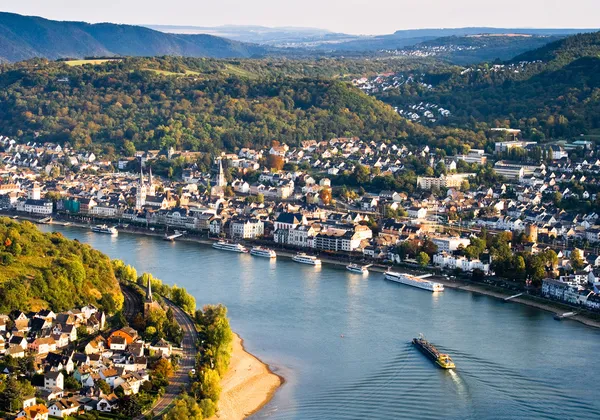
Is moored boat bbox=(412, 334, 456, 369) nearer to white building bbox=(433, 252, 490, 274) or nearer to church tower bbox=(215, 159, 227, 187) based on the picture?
white building bbox=(433, 252, 490, 274)

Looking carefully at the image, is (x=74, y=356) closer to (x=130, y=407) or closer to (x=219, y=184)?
(x=130, y=407)

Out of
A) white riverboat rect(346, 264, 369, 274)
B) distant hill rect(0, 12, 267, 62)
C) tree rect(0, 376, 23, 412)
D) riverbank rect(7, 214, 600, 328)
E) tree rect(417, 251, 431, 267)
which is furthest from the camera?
distant hill rect(0, 12, 267, 62)

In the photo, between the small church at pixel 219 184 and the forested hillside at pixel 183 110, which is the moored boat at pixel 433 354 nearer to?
the small church at pixel 219 184

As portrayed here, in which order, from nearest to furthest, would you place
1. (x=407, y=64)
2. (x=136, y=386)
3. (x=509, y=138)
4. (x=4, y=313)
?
1. (x=136, y=386)
2. (x=4, y=313)
3. (x=509, y=138)
4. (x=407, y=64)

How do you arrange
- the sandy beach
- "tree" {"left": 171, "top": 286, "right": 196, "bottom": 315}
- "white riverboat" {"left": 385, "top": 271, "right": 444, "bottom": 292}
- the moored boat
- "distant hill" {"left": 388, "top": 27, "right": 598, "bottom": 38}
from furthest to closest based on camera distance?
"distant hill" {"left": 388, "top": 27, "right": 598, "bottom": 38}, "white riverboat" {"left": 385, "top": 271, "right": 444, "bottom": 292}, "tree" {"left": 171, "top": 286, "right": 196, "bottom": 315}, the moored boat, the sandy beach

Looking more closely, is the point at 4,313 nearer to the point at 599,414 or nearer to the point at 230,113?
the point at 599,414

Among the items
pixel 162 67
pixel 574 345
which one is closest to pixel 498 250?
pixel 574 345

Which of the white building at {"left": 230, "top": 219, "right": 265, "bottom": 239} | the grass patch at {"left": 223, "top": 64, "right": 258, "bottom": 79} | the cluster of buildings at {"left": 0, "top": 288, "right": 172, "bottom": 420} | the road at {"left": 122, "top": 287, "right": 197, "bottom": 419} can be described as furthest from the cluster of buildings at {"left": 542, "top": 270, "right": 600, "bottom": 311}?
the grass patch at {"left": 223, "top": 64, "right": 258, "bottom": 79}

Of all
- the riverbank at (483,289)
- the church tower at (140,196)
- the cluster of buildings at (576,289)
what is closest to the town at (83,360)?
the riverbank at (483,289)
